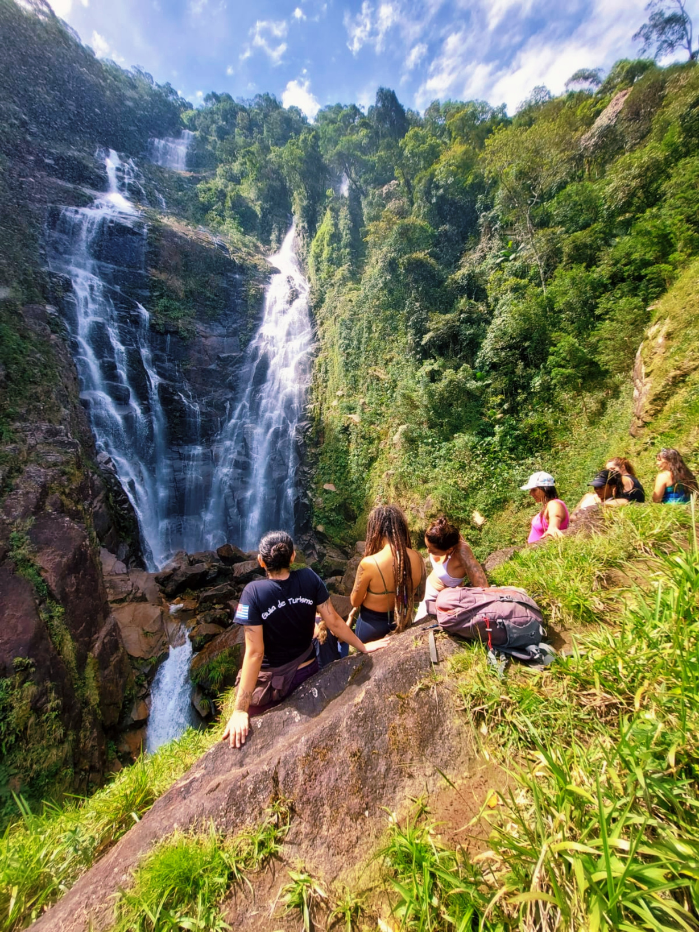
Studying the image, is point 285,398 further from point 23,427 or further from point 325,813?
point 325,813

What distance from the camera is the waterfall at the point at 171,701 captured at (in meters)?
7.50

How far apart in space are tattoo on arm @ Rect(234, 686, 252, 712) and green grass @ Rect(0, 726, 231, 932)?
1.07 meters

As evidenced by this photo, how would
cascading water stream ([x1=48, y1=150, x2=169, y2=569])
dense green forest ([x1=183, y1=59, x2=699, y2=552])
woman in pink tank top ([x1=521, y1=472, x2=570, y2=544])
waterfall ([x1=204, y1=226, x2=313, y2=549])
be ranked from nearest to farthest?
woman in pink tank top ([x1=521, y1=472, x2=570, y2=544]) < dense green forest ([x1=183, y1=59, x2=699, y2=552]) < cascading water stream ([x1=48, y1=150, x2=169, y2=569]) < waterfall ([x1=204, y1=226, x2=313, y2=549])

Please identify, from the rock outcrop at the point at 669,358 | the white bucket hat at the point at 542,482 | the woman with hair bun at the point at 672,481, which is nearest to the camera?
the woman with hair bun at the point at 672,481

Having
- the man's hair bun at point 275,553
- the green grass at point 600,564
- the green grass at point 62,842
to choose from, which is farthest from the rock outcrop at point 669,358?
the green grass at point 62,842

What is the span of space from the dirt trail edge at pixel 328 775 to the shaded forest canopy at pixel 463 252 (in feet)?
25.9

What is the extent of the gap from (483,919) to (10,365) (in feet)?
43.6

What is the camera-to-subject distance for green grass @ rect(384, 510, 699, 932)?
97 centimetres

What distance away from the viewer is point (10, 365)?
9.32 metres

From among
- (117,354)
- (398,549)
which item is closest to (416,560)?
(398,549)

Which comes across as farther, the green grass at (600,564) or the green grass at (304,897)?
the green grass at (600,564)

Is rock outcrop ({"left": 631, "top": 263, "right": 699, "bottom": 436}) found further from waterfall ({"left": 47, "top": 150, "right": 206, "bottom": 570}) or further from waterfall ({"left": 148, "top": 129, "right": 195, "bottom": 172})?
waterfall ({"left": 148, "top": 129, "right": 195, "bottom": 172})

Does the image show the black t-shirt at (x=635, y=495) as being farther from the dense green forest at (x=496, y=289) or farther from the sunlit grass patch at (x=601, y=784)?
the dense green forest at (x=496, y=289)

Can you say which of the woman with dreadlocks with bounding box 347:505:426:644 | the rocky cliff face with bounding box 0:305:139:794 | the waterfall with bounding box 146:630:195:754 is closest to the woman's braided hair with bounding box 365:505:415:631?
the woman with dreadlocks with bounding box 347:505:426:644
